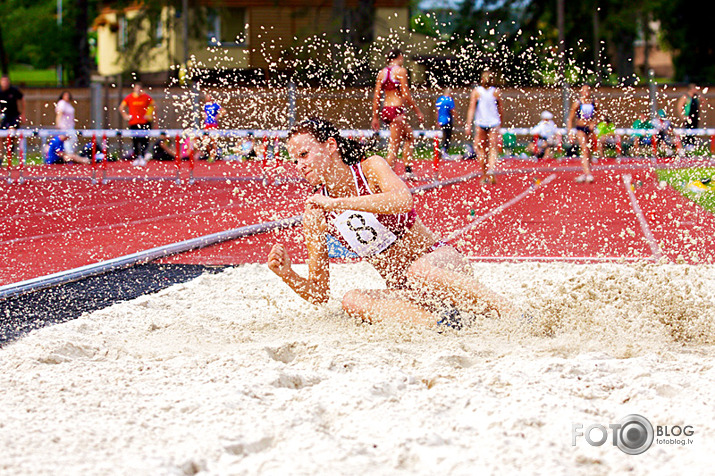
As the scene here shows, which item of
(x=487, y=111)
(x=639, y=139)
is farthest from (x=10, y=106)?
(x=639, y=139)

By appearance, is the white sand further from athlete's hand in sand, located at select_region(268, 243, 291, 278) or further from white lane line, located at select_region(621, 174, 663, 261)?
white lane line, located at select_region(621, 174, 663, 261)

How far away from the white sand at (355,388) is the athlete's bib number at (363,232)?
1.29 ft

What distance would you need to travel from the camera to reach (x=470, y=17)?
43188mm

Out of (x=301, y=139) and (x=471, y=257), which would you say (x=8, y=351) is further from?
(x=471, y=257)

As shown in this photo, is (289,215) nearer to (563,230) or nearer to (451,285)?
(563,230)

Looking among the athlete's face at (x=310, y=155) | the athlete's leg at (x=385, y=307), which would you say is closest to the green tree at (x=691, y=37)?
the athlete's leg at (x=385, y=307)

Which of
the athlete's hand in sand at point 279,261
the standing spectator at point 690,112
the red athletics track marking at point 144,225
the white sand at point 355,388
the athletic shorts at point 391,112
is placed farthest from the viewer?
the standing spectator at point 690,112

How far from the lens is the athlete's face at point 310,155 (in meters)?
4.50

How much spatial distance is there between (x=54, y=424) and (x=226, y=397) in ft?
1.98

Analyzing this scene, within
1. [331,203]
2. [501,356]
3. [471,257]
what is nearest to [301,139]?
[331,203]

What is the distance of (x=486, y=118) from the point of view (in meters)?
14.1

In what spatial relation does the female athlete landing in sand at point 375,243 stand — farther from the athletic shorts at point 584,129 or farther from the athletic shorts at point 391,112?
the athletic shorts at point 584,129

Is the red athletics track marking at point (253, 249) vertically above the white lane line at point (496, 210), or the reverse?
the white lane line at point (496, 210)

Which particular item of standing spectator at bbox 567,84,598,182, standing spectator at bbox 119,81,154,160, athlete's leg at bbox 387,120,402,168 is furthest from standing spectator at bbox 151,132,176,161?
standing spectator at bbox 567,84,598,182
